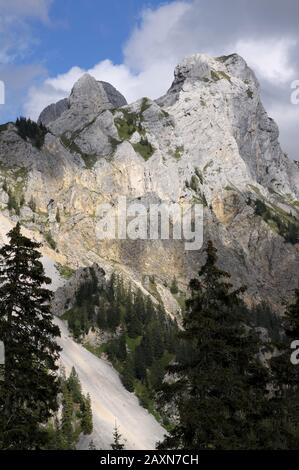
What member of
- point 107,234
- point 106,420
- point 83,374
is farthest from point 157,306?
point 106,420

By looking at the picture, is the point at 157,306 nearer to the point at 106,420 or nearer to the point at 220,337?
the point at 106,420

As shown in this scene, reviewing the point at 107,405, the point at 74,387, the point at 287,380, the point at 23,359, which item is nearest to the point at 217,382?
the point at 287,380

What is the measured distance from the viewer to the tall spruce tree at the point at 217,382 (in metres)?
22.0

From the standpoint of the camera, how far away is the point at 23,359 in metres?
24.4

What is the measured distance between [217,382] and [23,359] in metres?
8.75

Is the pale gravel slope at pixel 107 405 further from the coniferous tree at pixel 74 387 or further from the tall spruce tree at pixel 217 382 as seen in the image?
the tall spruce tree at pixel 217 382

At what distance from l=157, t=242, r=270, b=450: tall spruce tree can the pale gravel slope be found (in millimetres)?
58859

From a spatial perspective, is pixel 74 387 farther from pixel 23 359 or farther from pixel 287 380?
pixel 23 359

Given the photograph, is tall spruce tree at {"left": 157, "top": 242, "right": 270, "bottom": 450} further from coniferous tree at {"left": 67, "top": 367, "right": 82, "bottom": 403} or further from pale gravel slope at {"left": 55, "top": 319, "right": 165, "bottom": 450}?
coniferous tree at {"left": 67, "top": 367, "right": 82, "bottom": 403}

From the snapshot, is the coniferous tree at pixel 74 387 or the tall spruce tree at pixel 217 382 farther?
the coniferous tree at pixel 74 387

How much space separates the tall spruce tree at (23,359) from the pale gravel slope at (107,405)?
5719cm

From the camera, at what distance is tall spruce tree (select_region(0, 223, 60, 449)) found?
2341 cm

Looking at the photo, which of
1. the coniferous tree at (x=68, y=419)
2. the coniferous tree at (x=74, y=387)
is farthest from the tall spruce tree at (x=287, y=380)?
the coniferous tree at (x=74, y=387)

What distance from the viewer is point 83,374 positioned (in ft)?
342
